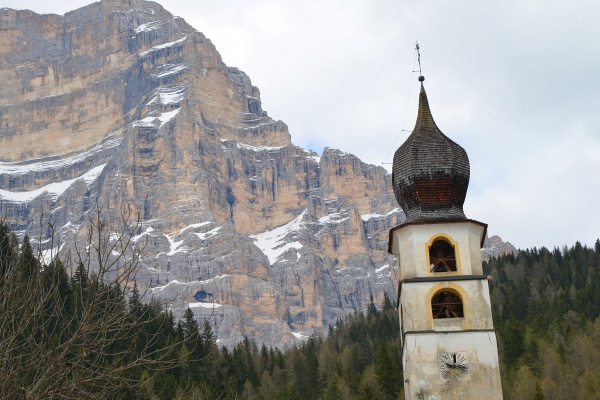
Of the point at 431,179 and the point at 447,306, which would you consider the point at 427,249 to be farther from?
the point at 431,179

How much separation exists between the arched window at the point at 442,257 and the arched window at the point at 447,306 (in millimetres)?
815

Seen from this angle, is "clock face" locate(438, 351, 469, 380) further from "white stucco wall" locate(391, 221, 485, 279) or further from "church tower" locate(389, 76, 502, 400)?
"white stucco wall" locate(391, 221, 485, 279)

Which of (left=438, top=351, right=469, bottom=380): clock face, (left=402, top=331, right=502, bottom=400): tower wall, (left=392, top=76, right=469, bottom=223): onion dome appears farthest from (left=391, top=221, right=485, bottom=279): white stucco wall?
(left=438, top=351, right=469, bottom=380): clock face

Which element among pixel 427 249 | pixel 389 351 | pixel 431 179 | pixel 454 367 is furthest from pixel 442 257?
pixel 389 351

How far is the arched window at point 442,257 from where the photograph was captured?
1204 inches

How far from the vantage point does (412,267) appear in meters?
30.5

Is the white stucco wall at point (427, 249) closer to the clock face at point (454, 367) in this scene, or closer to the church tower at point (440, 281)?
the church tower at point (440, 281)

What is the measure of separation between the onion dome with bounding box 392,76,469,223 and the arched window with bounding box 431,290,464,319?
2284 millimetres

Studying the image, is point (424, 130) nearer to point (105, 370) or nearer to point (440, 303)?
point (440, 303)

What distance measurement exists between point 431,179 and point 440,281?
3446 mm

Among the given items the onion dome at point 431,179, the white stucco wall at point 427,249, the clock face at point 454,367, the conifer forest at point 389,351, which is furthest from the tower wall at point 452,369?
the conifer forest at point 389,351

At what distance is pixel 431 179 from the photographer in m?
31.6

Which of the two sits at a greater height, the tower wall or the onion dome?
the onion dome

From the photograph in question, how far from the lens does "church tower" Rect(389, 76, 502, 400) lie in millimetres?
28781
